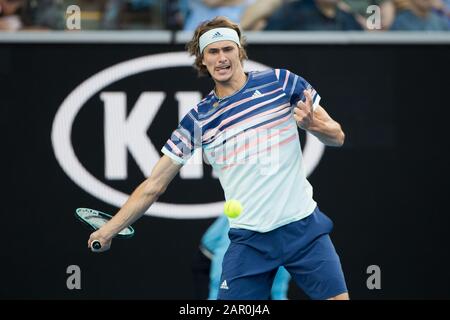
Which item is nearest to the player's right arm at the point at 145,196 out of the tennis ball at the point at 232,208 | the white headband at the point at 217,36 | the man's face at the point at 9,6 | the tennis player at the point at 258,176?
the tennis player at the point at 258,176

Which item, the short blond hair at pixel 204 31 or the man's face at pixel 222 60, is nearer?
the man's face at pixel 222 60

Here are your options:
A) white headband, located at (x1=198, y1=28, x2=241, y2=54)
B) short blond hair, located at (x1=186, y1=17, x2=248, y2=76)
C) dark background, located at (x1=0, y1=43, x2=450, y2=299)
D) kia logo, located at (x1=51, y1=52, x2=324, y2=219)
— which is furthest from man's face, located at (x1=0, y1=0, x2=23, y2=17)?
white headband, located at (x1=198, y1=28, x2=241, y2=54)

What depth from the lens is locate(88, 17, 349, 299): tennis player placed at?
5.18 metres

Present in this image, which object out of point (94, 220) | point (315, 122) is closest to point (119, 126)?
point (94, 220)

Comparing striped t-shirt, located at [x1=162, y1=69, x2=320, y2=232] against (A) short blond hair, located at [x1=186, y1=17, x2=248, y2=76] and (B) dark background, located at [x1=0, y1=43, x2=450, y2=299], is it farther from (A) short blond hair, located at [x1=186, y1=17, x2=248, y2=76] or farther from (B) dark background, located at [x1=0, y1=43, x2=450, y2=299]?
(B) dark background, located at [x1=0, y1=43, x2=450, y2=299]

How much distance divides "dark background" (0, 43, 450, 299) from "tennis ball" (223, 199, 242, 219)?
1.58m

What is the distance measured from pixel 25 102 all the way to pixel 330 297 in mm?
2635

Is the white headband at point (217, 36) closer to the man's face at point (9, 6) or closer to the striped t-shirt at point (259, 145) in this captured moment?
the striped t-shirt at point (259, 145)

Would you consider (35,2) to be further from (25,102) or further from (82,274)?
(82,274)

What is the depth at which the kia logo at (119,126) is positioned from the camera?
6.77 meters

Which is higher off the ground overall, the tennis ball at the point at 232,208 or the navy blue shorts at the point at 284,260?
the tennis ball at the point at 232,208

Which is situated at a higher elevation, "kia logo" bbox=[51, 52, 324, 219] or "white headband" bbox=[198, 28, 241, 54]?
"white headband" bbox=[198, 28, 241, 54]
